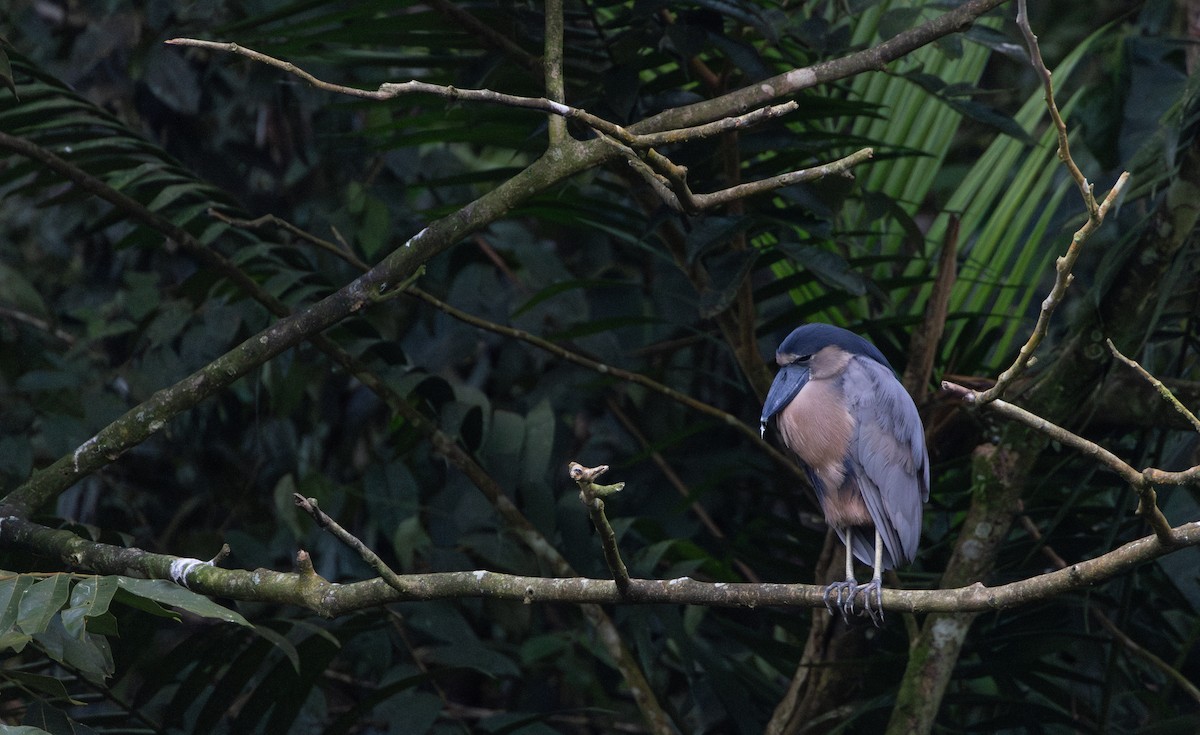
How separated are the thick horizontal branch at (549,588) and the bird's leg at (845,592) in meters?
0.17

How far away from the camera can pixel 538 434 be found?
3195mm

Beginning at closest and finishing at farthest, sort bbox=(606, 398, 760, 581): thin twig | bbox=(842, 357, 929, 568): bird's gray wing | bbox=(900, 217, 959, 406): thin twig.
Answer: bbox=(842, 357, 929, 568): bird's gray wing
bbox=(900, 217, 959, 406): thin twig
bbox=(606, 398, 760, 581): thin twig

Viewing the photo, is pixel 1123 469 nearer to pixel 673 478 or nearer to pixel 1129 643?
pixel 1129 643

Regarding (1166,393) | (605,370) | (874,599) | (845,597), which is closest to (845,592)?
(845,597)

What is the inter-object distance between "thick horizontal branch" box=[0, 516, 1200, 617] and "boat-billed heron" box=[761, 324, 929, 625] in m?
0.70

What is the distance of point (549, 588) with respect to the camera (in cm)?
187

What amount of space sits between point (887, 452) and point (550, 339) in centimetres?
112

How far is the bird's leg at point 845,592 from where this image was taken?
82.5 inches

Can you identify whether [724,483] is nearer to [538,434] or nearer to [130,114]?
[538,434]

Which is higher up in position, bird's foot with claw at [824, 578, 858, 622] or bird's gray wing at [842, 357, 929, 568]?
bird's gray wing at [842, 357, 929, 568]

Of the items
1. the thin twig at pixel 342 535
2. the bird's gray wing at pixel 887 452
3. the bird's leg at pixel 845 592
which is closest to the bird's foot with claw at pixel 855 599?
the bird's leg at pixel 845 592

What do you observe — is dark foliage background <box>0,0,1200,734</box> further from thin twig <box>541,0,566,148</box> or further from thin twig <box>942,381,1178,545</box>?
thin twig <box>942,381,1178,545</box>

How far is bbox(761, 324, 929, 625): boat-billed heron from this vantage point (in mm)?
2602

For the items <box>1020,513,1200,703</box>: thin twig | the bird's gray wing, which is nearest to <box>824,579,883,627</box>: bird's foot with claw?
the bird's gray wing
